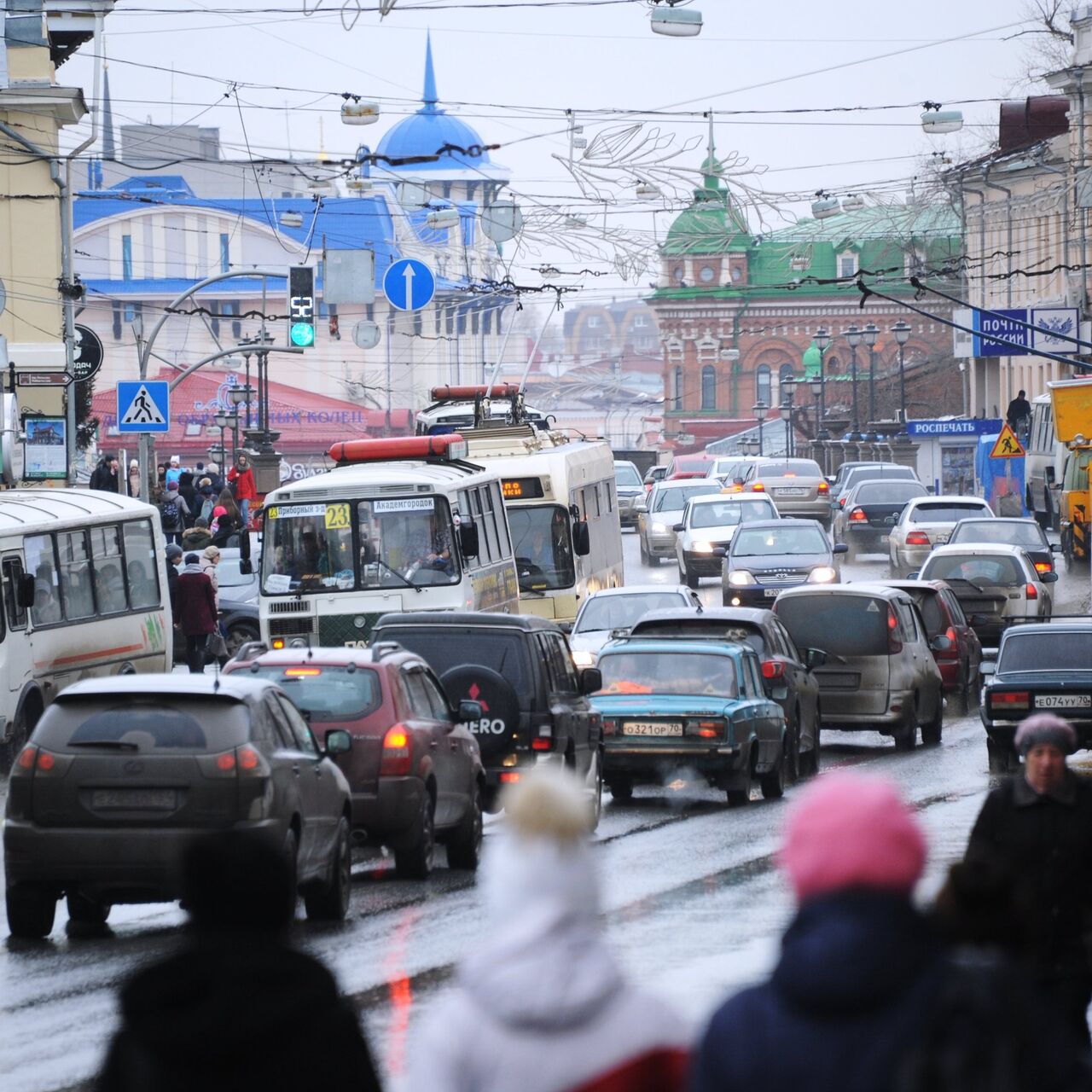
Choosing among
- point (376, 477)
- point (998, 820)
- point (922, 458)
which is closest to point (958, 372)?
point (922, 458)

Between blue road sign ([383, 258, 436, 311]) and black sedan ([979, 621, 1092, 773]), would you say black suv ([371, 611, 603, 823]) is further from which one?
blue road sign ([383, 258, 436, 311])

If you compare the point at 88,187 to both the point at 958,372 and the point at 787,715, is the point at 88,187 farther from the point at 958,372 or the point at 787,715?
the point at 787,715

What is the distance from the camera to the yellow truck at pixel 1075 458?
4122cm

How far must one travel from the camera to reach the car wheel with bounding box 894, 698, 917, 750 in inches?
932

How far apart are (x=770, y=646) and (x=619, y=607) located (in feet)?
24.0

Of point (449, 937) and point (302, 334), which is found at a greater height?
point (302, 334)

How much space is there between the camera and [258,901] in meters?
4.08

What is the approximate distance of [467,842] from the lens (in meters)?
15.4

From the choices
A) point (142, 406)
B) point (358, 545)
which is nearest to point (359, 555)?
point (358, 545)

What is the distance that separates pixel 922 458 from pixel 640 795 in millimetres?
58621

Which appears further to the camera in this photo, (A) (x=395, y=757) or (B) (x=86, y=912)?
(A) (x=395, y=757)

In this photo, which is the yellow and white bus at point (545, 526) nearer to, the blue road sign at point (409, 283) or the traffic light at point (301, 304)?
the traffic light at point (301, 304)

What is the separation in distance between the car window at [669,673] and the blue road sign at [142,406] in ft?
46.4

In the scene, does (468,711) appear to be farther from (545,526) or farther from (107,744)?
(545,526)
